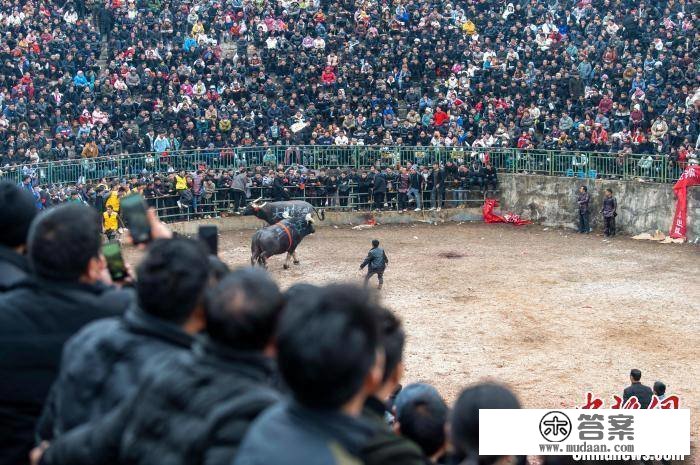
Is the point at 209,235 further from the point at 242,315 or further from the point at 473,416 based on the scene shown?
the point at 473,416

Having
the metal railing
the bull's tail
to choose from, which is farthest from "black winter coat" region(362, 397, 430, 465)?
the metal railing

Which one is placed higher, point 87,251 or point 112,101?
point 112,101

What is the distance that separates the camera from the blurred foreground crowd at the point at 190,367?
2.96 meters

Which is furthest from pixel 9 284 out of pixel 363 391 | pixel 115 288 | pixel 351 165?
pixel 351 165

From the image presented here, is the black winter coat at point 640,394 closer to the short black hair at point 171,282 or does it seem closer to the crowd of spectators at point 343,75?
the short black hair at point 171,282

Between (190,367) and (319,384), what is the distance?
0.65 meters

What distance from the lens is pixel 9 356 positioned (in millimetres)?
4148

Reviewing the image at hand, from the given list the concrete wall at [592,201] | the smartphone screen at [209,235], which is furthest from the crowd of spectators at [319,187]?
the smartphone screen at [209,235]

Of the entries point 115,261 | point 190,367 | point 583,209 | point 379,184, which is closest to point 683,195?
point 583,209

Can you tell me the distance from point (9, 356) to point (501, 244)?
2190 centimetres

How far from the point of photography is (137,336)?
3773 mm

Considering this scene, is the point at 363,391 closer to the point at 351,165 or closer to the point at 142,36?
the point at 351,165

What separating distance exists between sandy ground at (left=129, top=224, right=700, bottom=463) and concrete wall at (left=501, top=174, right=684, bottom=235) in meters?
0.73

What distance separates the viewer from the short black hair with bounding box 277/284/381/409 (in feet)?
9.60
